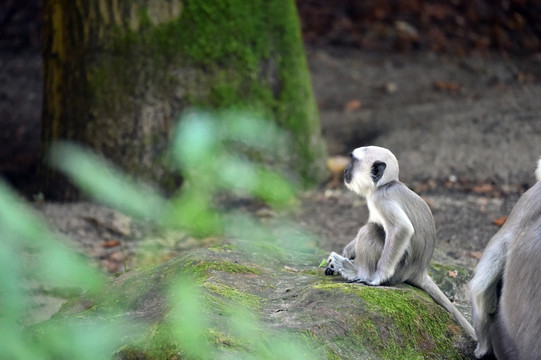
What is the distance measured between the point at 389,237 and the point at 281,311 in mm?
946

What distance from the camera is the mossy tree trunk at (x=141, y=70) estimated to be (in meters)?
7.11

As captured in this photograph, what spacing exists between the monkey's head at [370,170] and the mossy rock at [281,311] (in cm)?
60

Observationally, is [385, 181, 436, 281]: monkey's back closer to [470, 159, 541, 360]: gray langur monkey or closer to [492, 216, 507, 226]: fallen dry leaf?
[470, 159, 541, 360]: gray langur monkey

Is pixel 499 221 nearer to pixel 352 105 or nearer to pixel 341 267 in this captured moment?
pixel 341 267

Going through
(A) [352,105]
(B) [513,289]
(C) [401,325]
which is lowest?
(A) [352,105]

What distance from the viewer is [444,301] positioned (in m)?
4.14

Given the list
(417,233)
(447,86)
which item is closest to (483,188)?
(447,86)

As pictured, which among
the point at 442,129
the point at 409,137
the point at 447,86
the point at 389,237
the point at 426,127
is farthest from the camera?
the point at 447,86

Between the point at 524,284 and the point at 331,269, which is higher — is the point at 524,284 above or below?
above

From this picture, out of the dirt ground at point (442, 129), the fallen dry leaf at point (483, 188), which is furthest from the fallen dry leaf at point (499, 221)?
the fallen dry leaf at point (483, 188)

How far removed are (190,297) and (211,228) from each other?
11.0 inches

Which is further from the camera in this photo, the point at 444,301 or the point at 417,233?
the point at 417,233

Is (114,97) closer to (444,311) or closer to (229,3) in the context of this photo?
(229,3)

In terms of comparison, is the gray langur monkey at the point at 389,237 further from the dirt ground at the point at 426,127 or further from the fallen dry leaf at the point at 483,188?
the fallen dry leaf at the point at 483,188
